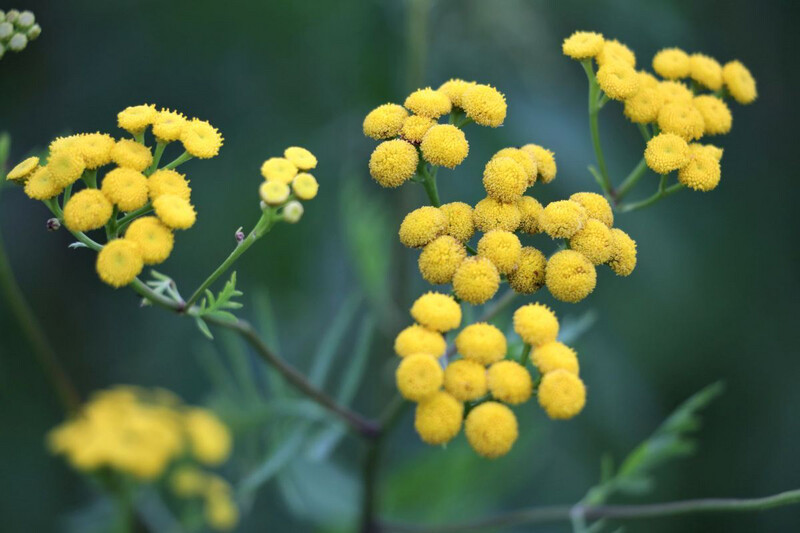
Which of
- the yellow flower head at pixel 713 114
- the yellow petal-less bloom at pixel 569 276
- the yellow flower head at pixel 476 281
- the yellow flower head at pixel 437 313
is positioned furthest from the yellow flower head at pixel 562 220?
the yellow flower head at pixel 713 114

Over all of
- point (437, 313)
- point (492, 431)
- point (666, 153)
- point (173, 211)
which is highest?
point (666, 153)

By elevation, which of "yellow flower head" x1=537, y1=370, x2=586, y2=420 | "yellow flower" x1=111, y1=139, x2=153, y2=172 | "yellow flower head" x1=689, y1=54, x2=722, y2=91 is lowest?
"yellow flower head" x1=537, y1=370, x2=586, y2=420

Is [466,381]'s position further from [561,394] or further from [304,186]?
[304,186]

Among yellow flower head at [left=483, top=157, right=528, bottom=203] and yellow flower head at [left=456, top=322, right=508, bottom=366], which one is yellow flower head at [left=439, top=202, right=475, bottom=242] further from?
yellow flower head at [left=456, top=322, right=508, bottom=366]

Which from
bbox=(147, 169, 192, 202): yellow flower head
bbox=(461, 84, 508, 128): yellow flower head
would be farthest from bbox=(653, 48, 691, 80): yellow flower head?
bbox=(147, 169, 192, 202): yellow flower head

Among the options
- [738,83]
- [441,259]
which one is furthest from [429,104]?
[738,83]

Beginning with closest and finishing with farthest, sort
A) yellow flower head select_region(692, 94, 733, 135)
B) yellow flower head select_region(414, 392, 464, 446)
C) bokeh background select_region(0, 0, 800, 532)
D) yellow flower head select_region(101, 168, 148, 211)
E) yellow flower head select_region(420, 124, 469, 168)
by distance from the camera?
yellow flower head select_region(414, 392, 464, 446) → yellow flower head select_region(101, 168, 148, 211) → yellow flower head select_region(420, 124, 469, 168) → yellow flower head select_region(692, 94, 733, 135) → bokeh background select_region(0, 0, 800, 532)

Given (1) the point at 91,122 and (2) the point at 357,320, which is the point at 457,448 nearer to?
(2) the point at 357,320
